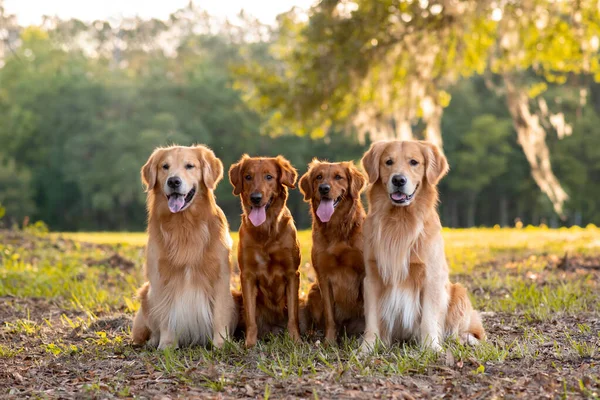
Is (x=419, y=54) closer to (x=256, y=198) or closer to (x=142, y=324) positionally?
(x=256, y=198)

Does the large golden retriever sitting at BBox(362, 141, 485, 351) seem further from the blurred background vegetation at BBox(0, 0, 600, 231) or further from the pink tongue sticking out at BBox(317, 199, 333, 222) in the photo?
the blurred background vegetation at BBox(0, 0, 600, 231)

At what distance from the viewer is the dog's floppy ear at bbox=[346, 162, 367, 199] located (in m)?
5.36

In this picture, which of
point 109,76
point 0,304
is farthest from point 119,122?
point 0,304

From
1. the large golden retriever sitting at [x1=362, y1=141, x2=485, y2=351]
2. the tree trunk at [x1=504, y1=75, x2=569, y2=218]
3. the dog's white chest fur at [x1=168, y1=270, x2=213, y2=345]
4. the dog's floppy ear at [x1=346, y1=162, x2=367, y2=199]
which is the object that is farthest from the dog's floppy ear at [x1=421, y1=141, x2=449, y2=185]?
the tree trunk at [x1=504, y1=75, x2=569, y2=218]

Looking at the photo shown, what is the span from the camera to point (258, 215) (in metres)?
5.16

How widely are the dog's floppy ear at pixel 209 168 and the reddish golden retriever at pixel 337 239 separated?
2.27 feet

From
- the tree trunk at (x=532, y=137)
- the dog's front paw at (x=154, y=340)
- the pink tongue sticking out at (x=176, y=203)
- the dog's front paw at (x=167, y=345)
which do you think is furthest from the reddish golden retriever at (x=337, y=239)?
the tree trunk at (x=532, y=137)

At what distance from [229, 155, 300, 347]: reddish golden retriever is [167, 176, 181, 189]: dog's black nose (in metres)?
0.48

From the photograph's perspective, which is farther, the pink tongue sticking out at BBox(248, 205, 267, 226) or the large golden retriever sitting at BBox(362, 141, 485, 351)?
the pink tongue sticking out at BBox(248, 205, 267, 226)

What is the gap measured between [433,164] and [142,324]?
2.55 metres

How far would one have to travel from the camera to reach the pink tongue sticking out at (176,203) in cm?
512

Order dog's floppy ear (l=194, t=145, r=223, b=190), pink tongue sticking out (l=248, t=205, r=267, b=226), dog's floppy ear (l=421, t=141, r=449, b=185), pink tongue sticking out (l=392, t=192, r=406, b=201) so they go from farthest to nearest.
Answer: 1. dog's floppy ear (l=194, t=145, r=223, b=190)
2. pink tongue sticking out (l=248, t=205, r=267, b=226)
3. dog's floppy ear (l=421, t=141, r=449, b=185)
4. pink tongue sticking out (l=392, t=192, r=406, b=201)

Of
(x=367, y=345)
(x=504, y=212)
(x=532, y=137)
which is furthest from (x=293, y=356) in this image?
(x=504, y=212)

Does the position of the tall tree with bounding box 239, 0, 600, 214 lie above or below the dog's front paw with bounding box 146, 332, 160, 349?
above
